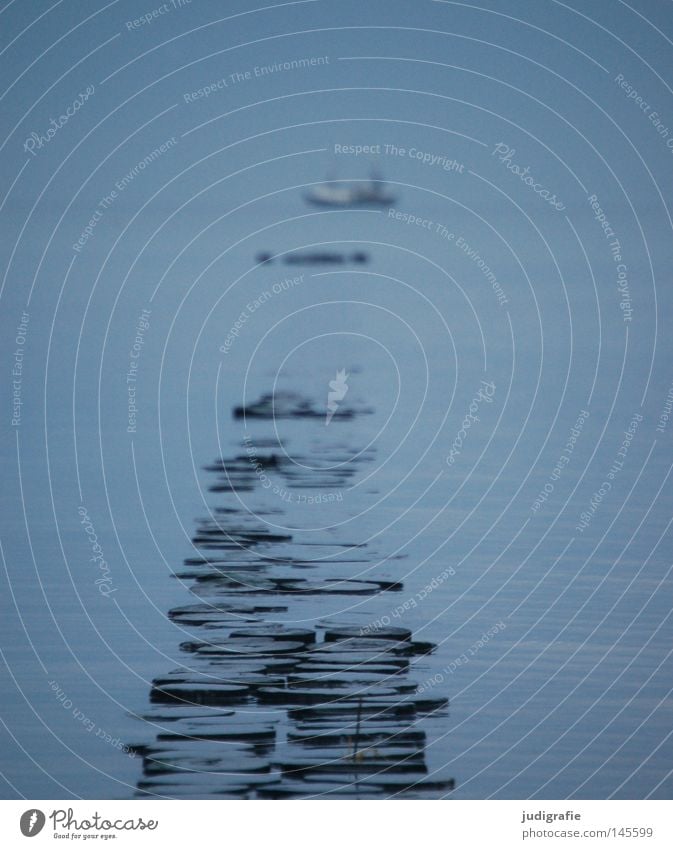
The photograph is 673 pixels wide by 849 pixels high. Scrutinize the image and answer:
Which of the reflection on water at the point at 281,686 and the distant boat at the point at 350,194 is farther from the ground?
the distant boat at the point at 350,194

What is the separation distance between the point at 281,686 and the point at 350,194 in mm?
1918

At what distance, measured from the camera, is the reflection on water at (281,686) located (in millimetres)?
4590

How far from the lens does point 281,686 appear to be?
4883mm

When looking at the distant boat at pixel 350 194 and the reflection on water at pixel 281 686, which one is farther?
the distant boat at pixel 350 194

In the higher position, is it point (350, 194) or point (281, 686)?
point (350, 194)

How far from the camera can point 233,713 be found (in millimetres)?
4781

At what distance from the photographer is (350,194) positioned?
577cm

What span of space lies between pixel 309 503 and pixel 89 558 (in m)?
0.86

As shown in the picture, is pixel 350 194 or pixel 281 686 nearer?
pixel 281 686

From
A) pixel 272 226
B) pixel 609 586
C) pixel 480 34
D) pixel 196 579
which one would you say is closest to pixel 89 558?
pixel 196 579

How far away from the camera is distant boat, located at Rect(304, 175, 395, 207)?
576 centimetres

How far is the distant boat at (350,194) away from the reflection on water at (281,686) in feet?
3.95
